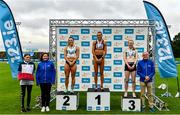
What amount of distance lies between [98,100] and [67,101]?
923 millimetres

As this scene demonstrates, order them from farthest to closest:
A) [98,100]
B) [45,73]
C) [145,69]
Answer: [98,100] < [145,69] < [45,73]

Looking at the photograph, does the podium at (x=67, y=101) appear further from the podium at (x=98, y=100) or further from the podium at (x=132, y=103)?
the podium at (x=132, y=103)

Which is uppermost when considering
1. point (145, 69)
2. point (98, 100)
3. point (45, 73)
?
point (145, 69)

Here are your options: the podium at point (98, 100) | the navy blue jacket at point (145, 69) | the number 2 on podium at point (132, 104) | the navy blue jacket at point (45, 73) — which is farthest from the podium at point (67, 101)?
the navy blue jacket at point (145, 69)

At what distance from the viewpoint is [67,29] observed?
14.7 meters

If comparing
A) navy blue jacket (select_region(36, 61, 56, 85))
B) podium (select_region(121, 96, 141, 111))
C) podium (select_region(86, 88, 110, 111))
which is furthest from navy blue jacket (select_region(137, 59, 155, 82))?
navy blue jacket (select_region(36, 61, 56, 85))

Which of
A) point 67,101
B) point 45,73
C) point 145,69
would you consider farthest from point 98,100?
point 45,73

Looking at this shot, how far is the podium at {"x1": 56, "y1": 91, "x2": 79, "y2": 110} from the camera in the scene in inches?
478

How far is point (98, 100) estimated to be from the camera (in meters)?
12.1

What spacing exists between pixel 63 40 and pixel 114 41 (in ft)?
6.00

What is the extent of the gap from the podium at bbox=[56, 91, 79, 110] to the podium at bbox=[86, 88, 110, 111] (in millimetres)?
395

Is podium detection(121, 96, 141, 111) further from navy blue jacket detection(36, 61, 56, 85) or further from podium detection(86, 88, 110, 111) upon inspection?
navy blue jacket detection(36, 61, 56, 85)

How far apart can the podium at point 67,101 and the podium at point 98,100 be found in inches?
15.6

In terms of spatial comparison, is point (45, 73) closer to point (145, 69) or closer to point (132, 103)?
point (132, 103)
